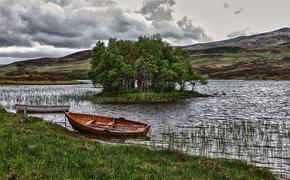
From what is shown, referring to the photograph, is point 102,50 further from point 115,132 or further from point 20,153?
point 20,153

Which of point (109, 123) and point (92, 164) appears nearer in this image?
point (92, 164)

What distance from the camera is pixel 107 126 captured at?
45.7 m

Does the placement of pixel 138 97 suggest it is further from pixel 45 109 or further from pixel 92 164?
pixel 92 164

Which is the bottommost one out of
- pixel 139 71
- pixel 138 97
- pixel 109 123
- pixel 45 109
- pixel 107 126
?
pixel 107 126

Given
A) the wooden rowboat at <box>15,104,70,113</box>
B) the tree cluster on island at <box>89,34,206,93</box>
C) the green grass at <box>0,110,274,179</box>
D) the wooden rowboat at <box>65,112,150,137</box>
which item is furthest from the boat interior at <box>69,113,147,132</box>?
the tree cluster on island at <box>89,34,206,93</box>

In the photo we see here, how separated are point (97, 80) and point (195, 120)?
55973mm

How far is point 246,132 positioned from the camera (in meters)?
44.8

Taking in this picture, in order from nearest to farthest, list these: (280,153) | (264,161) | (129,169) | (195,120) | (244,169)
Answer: (129,169) → (244,169) → (264,161) → (280,153) → (195,120)

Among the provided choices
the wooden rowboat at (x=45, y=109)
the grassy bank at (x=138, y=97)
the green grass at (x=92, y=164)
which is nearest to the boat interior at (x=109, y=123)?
the wooden rowboat at (x=45, y=109)

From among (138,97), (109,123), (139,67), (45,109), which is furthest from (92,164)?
(139,67)

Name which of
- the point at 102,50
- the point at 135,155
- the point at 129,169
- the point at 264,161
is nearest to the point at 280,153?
the point at 264,161

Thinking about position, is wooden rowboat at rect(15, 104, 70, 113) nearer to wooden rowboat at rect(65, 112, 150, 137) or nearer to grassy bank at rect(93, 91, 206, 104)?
wooden rowboat at rect(65, 112, 150, 137)

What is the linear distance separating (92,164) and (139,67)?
301 feet

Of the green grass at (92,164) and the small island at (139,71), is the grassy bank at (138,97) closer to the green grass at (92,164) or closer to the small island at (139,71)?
the small island at (139,71)
